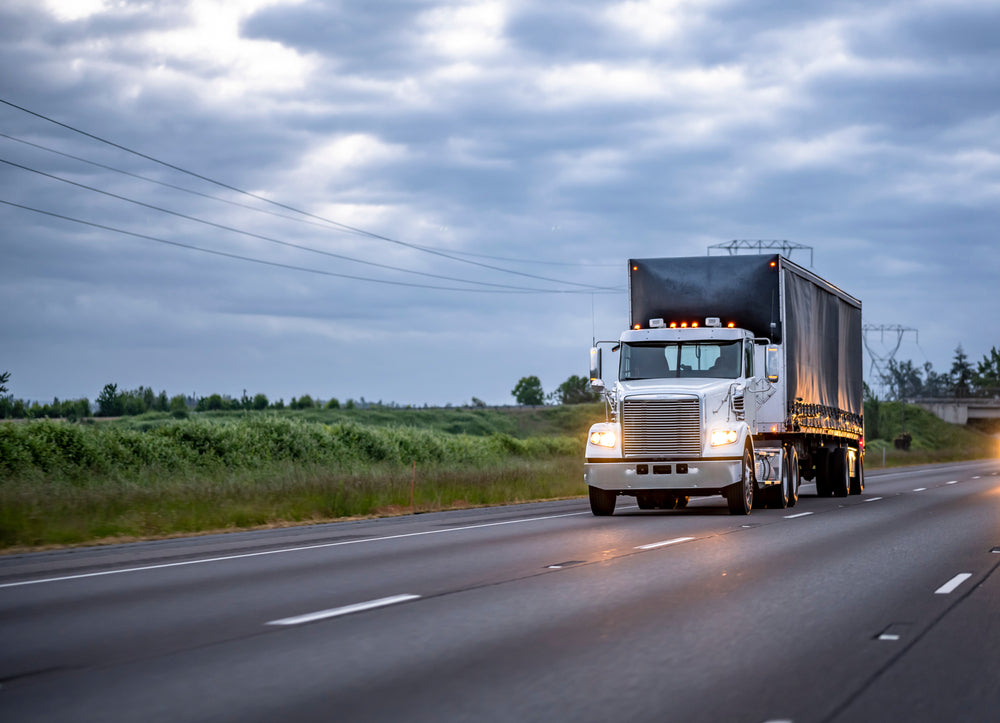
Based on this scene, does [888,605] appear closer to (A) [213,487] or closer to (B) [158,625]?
(B) [158,625]

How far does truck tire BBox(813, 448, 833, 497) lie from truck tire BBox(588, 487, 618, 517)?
8.96m

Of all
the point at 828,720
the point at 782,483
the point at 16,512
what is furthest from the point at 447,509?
the point at 828,720

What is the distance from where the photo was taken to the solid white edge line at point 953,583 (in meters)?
11.6

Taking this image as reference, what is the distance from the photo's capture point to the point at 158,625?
378 inches

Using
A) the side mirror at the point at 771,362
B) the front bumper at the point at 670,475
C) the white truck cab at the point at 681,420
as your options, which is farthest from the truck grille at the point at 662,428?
the side mirror at the point at 771,362

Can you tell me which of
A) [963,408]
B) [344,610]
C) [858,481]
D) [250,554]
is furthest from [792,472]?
[963,408]

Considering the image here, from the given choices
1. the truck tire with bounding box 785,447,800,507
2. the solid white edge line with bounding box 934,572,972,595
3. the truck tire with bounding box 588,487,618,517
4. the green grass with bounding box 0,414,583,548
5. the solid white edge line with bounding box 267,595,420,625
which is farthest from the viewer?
the truck tire with bounding box 785,447,800,507

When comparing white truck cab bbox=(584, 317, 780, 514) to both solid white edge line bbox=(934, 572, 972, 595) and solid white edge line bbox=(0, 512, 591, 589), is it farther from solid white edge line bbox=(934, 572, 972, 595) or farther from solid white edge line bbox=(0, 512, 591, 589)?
solid white edge line bbox=(934, 572, 972, 595)

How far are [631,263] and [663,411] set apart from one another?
12.6 feet

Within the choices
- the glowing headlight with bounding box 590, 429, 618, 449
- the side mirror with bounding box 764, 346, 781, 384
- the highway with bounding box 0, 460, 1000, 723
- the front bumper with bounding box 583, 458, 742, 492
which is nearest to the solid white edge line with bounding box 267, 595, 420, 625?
the highway with bounding box 0, 460, 1000, 723

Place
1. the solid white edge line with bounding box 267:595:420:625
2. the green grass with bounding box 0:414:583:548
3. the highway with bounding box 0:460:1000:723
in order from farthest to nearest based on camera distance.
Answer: the green grass with bounding box 0:414:583:548, the solid white edge line with bounding box 267:595:420:625, the highway with bounding box 0:460:1000:723

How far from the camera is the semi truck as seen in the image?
907 inches

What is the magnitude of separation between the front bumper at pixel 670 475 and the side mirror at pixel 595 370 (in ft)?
4.74

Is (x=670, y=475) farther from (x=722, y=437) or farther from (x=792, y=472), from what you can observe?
(x=792, y=472)
